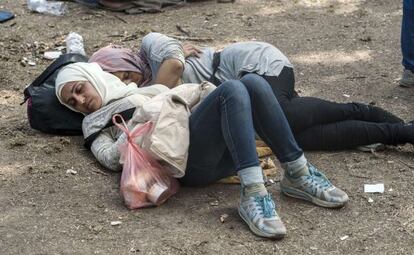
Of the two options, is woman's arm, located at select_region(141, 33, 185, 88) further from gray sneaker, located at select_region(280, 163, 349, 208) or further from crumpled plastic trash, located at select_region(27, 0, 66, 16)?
crumpled plastic trash, located at select_region(27, 0, 66, 16)

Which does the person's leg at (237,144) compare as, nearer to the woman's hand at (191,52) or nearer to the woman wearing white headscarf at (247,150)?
the woman wearing white headscarf at (247,150)

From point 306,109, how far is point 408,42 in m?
1.51

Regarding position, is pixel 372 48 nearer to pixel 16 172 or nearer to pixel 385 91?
pixel 385 91

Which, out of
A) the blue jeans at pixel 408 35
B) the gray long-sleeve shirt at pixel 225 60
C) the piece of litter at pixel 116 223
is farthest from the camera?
the blue jeans at pixel 408 35

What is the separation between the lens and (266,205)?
3375 millimetres

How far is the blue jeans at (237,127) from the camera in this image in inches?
133

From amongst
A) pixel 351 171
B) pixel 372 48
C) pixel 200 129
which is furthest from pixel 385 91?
pixel 200 129

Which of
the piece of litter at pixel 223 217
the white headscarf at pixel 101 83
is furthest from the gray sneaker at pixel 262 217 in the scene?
the white headscarf at pixel 101 83

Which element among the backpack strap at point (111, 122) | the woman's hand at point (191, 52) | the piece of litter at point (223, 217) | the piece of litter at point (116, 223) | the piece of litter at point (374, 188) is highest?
the woman's hand at point (191, 52)

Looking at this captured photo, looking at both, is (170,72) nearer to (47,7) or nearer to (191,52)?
(191,52)

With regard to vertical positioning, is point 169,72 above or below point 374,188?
above

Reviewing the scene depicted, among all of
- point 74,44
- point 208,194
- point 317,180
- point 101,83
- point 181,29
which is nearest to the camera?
point 317,180

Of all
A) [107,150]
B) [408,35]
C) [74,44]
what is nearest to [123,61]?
[107,150]

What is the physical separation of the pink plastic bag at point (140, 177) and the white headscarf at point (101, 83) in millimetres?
471
